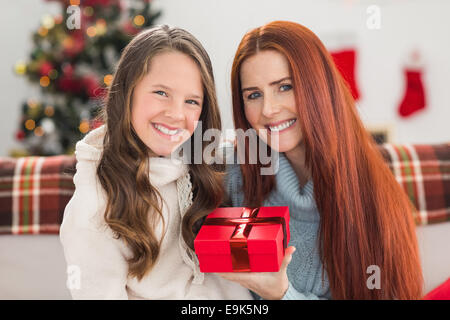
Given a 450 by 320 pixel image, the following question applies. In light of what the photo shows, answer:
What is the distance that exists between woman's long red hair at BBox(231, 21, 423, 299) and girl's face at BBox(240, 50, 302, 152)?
16mm

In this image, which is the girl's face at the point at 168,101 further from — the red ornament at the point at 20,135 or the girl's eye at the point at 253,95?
the red ornament at the point at 20,135

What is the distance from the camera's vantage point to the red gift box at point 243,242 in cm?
70

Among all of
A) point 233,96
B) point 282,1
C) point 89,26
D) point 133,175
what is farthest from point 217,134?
point 89,26

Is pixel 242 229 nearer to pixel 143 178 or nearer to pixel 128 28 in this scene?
pixel 143 178

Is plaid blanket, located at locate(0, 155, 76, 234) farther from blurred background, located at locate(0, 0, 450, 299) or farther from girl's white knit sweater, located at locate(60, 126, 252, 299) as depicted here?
girl's white knit sweater, located at locate(60, 126, 252, 299)

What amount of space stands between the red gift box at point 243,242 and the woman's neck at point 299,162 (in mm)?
235

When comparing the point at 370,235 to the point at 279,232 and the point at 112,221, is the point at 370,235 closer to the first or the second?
the point at 279,232

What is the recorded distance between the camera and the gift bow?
71 centimetres

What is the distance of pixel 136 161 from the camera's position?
85 centimetres

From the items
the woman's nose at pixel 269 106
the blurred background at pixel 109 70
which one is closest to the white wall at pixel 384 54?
the blurred background at pixel 109 70

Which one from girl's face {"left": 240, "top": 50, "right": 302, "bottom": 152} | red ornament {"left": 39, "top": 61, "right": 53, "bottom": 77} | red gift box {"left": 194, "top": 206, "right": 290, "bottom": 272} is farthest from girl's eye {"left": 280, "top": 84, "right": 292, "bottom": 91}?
red ornament {"left": 39, "top": 61, "right": 53, "bottom": 77}

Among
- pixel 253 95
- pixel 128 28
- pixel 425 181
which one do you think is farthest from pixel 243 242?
pixel 128 28
